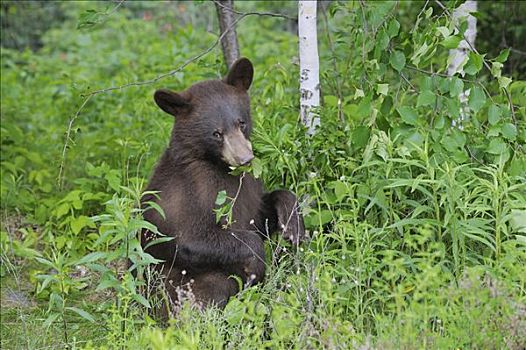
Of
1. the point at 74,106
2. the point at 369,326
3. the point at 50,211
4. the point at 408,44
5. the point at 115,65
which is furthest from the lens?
the point at 115,65

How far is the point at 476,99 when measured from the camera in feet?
17.7

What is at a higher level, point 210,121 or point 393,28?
point 393,28

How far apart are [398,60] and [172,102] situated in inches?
54.7

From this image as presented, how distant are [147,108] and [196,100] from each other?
112 inches

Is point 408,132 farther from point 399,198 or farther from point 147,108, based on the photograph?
point 147,108

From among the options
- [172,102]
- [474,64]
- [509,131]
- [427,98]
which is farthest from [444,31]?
[172,102]

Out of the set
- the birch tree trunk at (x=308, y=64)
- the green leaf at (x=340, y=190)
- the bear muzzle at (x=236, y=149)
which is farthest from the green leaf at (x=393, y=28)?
the bear muzzle at (x=236, y=149)

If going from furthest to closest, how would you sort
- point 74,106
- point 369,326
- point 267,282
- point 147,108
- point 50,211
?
1. point 74,106
2. point 147,108
3. point 50,211
4. point 267,282
5. point 369,326

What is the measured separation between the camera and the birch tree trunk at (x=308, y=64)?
6.19 metres

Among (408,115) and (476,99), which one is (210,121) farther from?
(476,99)

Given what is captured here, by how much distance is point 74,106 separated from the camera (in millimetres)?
9141

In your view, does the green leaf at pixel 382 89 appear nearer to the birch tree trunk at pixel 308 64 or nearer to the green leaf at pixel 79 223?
the birch tree trunk at pixel 308 64

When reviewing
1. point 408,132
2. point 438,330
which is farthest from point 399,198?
point 438,330

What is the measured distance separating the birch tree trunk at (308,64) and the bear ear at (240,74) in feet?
2.02
